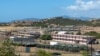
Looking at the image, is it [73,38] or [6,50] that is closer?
[6,50]

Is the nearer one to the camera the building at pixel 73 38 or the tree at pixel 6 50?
the tree at pixel 6 50

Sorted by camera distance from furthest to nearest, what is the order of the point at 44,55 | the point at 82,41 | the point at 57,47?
1. the point at 82,41
2. the point at 57,47
3. the point at 44,55

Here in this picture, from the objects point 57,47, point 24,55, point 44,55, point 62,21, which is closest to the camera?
point 44,55

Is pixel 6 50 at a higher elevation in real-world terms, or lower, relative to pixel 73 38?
higher

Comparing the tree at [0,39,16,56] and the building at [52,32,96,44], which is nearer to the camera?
the tree at [0,39,16,56]

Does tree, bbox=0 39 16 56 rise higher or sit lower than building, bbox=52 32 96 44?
higher

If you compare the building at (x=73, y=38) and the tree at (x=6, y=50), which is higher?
the tree at (x=6, y=50)

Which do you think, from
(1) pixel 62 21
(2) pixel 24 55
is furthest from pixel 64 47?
(1) pixel 62 21

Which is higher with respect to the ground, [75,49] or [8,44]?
[8,44]

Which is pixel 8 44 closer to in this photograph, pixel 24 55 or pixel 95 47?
pixel 24 55

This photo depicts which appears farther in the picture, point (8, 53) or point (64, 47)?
point (64, 47)

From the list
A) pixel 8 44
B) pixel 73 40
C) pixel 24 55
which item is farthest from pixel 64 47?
pixel 8 44
